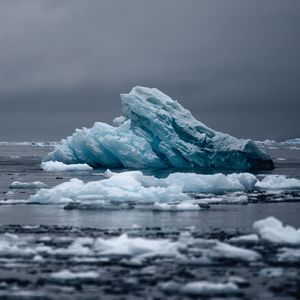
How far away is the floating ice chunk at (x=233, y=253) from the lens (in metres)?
13.3

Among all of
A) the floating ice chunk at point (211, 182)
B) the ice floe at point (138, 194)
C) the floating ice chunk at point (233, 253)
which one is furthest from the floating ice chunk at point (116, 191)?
the floating ice chunk at point (233, 253)

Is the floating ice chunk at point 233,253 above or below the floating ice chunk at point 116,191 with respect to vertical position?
below

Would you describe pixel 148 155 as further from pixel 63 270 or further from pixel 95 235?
pixel 63 270

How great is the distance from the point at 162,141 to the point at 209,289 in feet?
106

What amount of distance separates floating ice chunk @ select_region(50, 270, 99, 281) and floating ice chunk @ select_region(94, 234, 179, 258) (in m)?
1.92

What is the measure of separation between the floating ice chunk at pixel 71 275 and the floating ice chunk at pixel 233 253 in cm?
255

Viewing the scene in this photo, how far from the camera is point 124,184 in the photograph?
25531mm

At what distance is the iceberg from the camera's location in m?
42.6

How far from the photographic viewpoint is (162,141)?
1693 inches

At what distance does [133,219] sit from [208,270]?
25.5ft

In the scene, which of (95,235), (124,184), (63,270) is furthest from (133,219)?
(63,270)

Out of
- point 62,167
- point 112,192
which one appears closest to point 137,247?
point 112,192

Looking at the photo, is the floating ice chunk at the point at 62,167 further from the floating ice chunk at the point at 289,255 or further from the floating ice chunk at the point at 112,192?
the floating ice chunk at the point at 289,255

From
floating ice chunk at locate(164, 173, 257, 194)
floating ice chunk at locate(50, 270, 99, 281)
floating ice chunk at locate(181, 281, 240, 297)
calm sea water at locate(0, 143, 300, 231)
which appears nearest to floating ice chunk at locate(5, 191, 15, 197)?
calm sea water at locate(0, 143, 300, 231)
